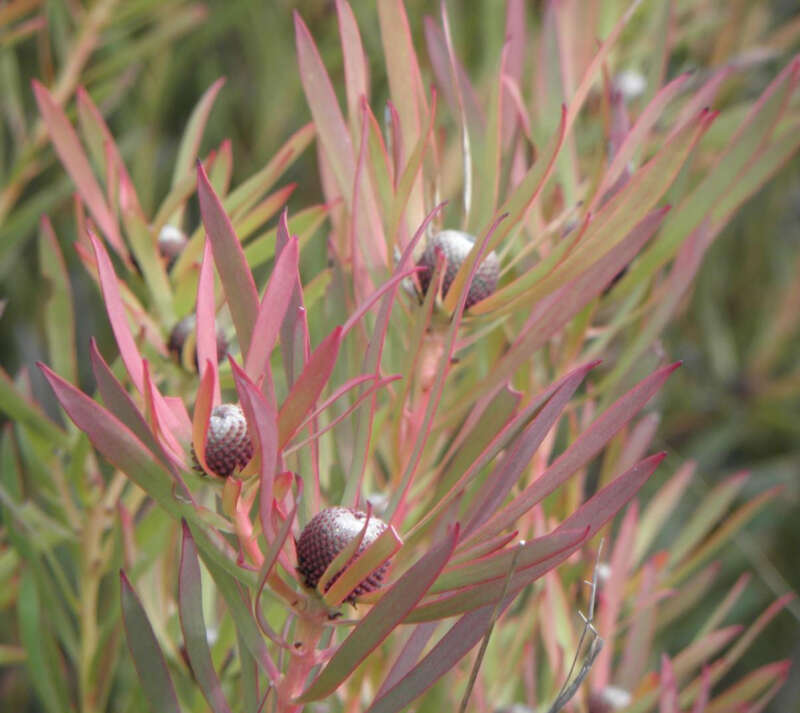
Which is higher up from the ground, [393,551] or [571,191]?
[571,191]

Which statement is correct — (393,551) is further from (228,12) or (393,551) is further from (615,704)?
(228,12)

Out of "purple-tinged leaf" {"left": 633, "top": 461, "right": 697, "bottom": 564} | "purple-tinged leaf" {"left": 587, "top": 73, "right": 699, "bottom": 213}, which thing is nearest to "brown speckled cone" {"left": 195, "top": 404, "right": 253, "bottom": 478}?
"purple-tinged leaf" {"left": 587, "top": 73, "right": 699, "bottom": 213}

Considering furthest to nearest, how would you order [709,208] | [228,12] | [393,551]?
[228,12] → [709,208] → [393,551]

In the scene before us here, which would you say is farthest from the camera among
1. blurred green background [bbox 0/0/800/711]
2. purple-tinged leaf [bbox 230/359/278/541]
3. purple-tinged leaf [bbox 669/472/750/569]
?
blurred green background [bbox 0/0/800/711]

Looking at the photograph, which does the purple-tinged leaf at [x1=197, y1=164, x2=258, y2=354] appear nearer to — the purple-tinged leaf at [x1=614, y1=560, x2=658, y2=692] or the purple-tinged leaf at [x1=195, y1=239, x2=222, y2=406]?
the purple-tinged leaf at [x1=195, y1=239, x2=222, y2=406]

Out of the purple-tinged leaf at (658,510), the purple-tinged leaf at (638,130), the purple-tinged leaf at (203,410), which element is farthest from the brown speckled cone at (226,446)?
the purple-tinged leaf at (658,510)

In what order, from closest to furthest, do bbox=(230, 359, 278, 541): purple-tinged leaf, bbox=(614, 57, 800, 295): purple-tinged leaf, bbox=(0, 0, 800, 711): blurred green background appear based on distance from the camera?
bbox=(230, 359, 278, 541): purple-tinged leaf, bbox=(614, 57, 800, 295): purple-tinged leaf, bbox=(0, 0, 800, 711): blurred green background

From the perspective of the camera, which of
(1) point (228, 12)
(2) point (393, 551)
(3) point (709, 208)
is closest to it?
(2) point (393, 551)

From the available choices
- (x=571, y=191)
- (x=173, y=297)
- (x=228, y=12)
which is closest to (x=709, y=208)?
(x=571, y=191)
